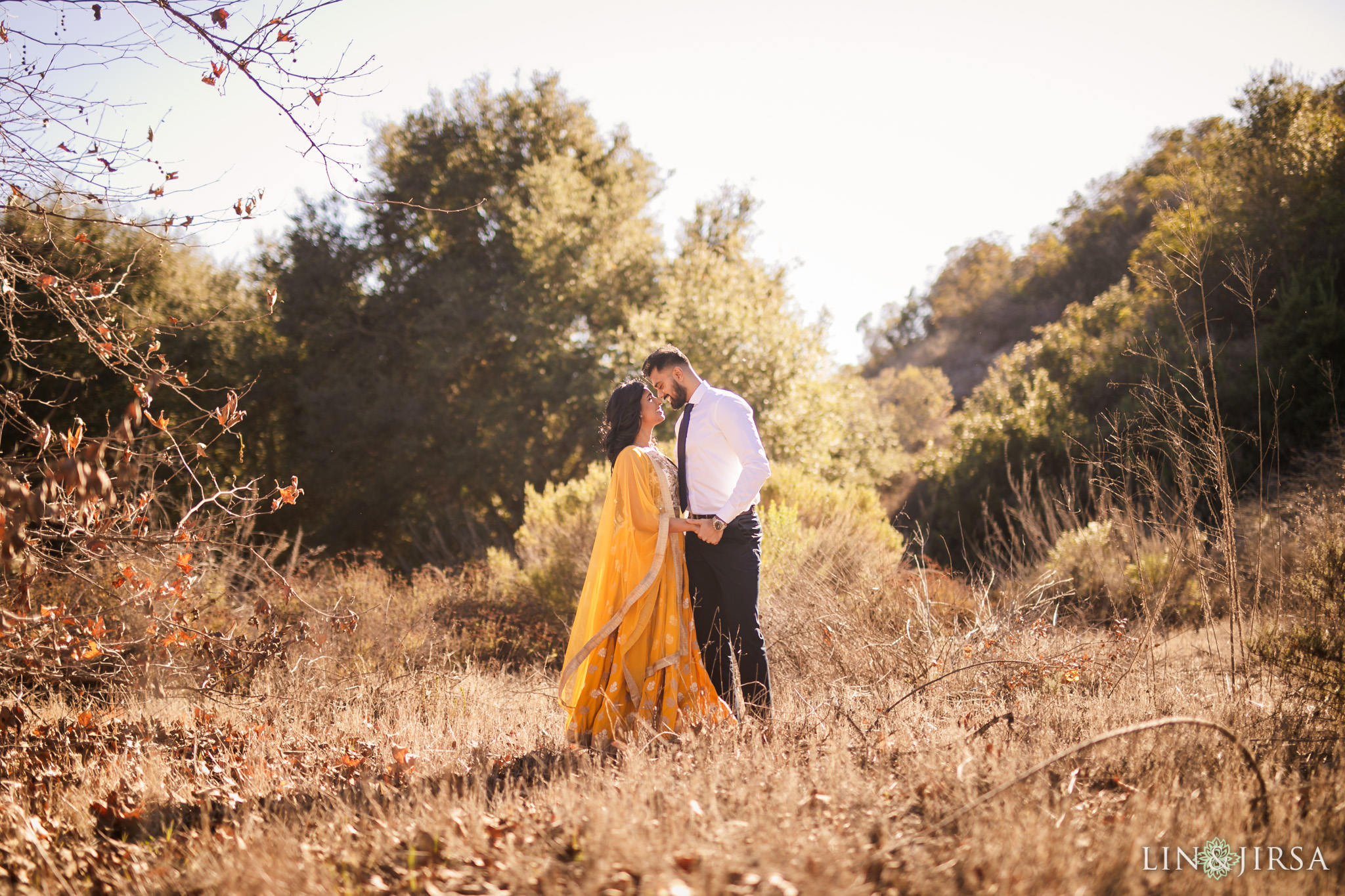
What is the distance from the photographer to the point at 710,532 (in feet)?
11.4

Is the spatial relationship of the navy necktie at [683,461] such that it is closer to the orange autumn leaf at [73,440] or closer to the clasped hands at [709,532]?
the clasped hands at [709,532]

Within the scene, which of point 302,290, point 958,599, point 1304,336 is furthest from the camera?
point 302,290

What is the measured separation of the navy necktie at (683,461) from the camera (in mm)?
3660

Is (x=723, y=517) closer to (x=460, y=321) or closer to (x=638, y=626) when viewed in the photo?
(x=638, y=626)

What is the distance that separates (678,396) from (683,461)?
36 cm

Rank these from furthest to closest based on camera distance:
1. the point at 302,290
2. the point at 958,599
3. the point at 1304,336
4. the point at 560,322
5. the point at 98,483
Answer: the point at 302,290, the point at 560,322, the point at 1304,336, the point at 958,599, the point at 98,483

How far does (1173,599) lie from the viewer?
6.64 metres

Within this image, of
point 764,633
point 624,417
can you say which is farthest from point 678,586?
point 764,633

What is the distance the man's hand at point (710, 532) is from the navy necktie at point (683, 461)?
20 centimetres

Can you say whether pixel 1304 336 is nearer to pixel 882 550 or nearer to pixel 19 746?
pixel 882 550

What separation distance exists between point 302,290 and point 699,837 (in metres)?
17.5

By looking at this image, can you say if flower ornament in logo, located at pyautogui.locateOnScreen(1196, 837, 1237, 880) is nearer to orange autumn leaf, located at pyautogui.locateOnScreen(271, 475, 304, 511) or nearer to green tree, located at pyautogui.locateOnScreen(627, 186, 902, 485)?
orange autumn leaf, located at pyautogui.locateOnScreen(271, 475, 304, 511)

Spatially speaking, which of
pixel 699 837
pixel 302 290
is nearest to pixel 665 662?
pixel 699 837

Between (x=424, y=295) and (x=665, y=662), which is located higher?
(x=424, y=295)
